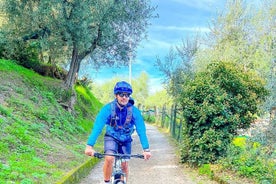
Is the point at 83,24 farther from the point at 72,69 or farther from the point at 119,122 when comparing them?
the point at 119,122

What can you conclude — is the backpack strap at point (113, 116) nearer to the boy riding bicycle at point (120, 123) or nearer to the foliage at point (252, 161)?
the boy riding bicycle at point (120, 123)

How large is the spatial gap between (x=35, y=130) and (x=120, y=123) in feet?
24.2

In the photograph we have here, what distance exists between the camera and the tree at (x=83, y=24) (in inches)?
677

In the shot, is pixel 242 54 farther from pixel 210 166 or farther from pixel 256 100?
pixel 210 166

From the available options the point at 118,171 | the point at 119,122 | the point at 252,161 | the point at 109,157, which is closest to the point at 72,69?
the point at 252,161

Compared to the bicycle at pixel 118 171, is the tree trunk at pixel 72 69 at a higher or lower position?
higher

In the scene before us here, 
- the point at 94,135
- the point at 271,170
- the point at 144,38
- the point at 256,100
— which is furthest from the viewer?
the point at 144,38

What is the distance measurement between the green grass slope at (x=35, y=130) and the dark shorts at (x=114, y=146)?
2088 mm

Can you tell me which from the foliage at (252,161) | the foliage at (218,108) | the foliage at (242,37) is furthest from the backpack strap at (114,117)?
the foliage at (242,37)

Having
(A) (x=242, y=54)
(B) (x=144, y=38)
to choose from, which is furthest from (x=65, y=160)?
(A) (x=242, y=54)

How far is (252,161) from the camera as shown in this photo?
9859 millimetres

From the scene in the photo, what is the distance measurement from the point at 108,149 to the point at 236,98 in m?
7.09

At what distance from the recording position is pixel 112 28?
18438mm

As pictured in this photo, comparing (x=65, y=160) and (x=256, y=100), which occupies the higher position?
(x=256, y=100)
